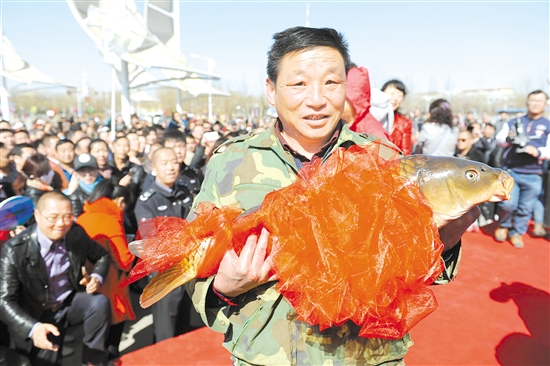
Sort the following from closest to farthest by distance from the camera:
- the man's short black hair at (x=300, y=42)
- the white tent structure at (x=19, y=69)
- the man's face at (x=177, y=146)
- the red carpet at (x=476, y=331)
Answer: the man's short black hair at (x=300, y=42) < the red carpet at (x=476, y=331) < the man's face at (x=177, y=146) < the white tent structure at (x=19, y=69)

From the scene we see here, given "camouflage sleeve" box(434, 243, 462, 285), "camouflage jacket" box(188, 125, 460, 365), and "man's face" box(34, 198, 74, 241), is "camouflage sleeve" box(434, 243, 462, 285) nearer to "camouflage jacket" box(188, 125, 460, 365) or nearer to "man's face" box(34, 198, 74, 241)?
"camouflage jacket" box(188, 125, 460, 365)

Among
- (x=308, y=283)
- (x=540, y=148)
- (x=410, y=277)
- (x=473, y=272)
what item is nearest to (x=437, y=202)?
(x=410, y=277)

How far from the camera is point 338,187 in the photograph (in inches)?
44.3

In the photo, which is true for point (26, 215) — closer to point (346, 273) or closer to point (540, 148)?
point (346, 273)

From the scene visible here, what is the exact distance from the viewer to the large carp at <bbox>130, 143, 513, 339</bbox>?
1.08 m

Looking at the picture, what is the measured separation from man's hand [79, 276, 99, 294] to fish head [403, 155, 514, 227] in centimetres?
280

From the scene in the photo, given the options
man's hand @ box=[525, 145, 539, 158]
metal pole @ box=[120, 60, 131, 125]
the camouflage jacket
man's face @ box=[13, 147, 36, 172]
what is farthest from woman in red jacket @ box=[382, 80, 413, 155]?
metal pole @ box=[120, 60, 131, 125]

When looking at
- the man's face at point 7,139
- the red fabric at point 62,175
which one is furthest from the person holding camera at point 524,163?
the man's face at point 7,139

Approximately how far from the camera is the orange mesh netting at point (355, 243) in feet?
3.55

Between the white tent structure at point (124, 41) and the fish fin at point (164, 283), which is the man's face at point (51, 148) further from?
the white tent structure at point (124, 41)

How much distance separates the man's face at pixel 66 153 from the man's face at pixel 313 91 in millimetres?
4474

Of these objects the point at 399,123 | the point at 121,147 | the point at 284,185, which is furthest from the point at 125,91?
the point at 284,185

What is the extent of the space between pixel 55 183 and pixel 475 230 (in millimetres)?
5243

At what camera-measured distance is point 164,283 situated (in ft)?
4.25
